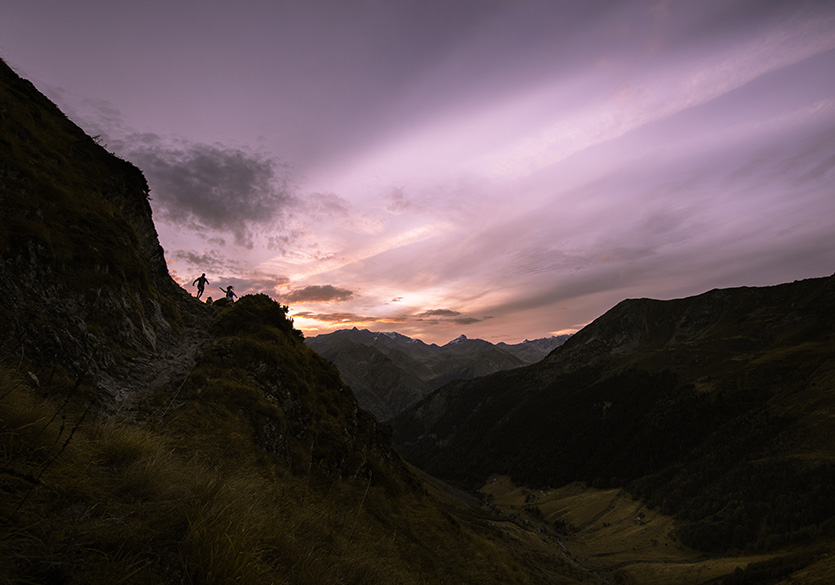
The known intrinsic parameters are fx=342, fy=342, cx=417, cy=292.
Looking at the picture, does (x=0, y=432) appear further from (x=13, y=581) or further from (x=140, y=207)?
(x=140, y=207)

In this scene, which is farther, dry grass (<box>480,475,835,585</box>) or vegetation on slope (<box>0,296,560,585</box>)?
dry grass (<box>480,475,835,585</box>)

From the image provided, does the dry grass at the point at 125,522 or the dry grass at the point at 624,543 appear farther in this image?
the dry grass at the point at 624,543

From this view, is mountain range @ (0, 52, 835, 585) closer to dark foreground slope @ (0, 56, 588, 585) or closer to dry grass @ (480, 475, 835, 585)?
dark foreground slope @ (0, 56, 588, 585)

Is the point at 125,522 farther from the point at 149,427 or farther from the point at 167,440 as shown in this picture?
the point at 149,427

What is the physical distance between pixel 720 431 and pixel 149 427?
505 feet

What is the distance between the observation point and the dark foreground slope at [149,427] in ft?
9.54

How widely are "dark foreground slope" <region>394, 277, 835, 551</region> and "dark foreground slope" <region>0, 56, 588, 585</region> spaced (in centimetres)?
9012

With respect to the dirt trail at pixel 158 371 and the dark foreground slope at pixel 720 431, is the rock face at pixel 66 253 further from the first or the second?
the dark foreground slope at pixel 720 431

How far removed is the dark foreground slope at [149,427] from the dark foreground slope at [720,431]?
90.1 m

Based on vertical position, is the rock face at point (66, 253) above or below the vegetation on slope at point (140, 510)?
above

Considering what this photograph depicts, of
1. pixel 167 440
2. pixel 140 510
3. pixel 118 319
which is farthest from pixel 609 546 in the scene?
pixel 140 510

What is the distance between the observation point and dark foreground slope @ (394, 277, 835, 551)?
75.1 metres

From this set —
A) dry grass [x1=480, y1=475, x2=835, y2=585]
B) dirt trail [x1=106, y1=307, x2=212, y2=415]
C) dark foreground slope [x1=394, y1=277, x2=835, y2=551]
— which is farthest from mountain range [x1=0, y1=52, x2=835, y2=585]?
dark foreground slope [x1=394, y1=277, x2=835, y2=551]

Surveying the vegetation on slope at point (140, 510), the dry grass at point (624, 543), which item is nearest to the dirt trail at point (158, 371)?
the vegetation on slope at point (140, 510)
